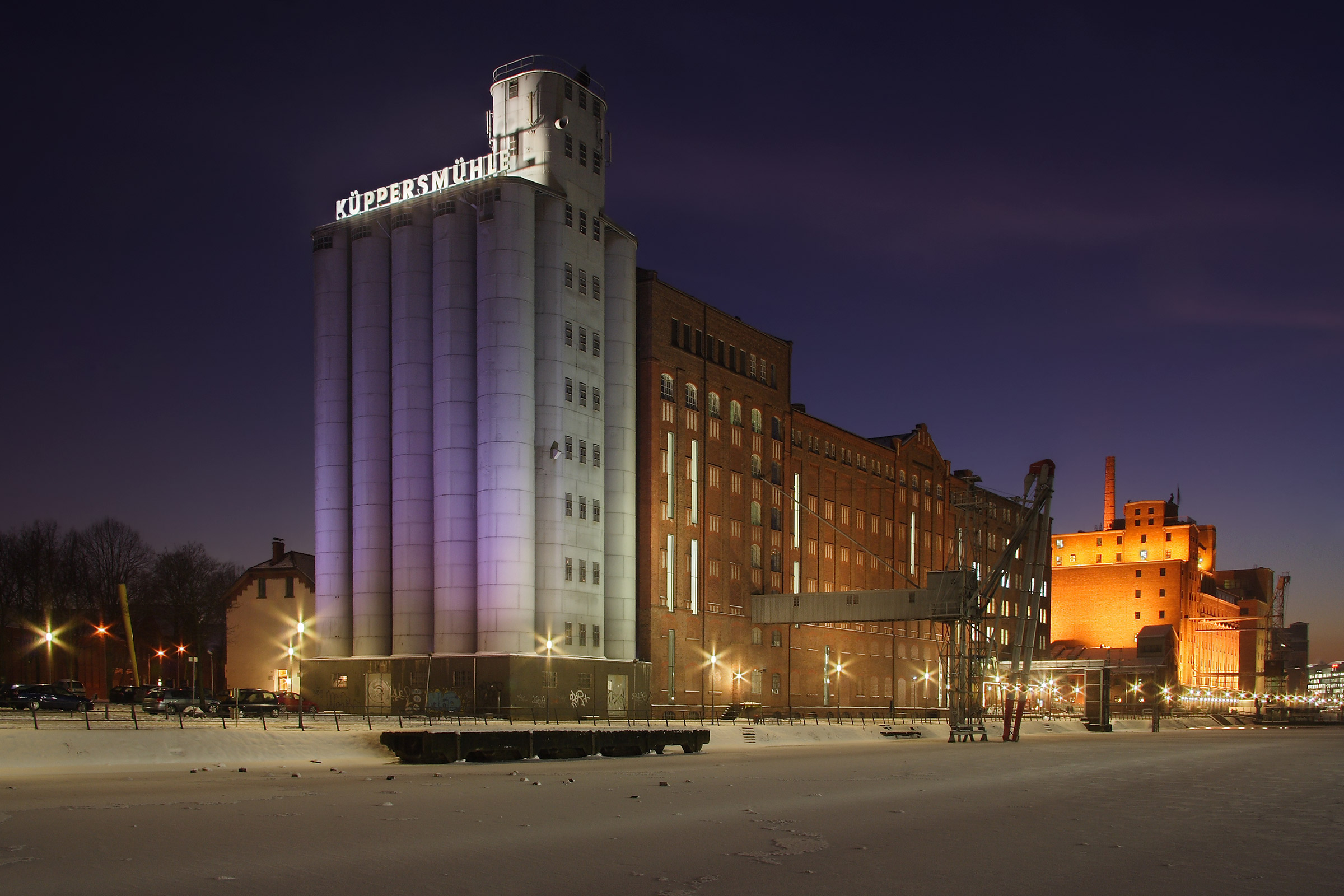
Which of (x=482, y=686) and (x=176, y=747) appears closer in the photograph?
(x=176, y=747)

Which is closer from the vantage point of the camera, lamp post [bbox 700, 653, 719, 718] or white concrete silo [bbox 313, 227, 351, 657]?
white concrete silo [bbox 313, 227, 351, 657]

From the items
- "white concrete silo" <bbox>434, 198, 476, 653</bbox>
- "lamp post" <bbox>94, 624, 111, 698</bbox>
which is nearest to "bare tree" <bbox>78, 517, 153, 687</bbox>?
"lamp post" <bbox>94, 624, 111, 698</bbox>

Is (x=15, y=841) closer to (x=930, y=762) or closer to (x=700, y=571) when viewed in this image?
(x=930, y=762)

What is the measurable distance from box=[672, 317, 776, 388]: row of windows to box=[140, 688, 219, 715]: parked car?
154 ft

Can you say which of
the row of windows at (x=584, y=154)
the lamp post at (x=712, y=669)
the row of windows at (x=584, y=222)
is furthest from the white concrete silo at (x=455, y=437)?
the lamp post at (x=712, y=669)

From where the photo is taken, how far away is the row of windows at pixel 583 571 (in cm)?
8606

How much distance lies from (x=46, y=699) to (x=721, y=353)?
200ft

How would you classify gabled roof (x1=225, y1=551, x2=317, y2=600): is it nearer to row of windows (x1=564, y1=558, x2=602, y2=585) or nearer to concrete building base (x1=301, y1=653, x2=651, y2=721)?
concrete building base (x1=301, y1=653, x2=651, y2=721)

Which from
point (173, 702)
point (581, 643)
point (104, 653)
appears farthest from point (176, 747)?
point (104, 653)

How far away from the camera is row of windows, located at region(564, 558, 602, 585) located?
282 feet

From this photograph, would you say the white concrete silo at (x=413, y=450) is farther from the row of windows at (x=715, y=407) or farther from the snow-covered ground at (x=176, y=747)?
the snow-covered ground at (x=176, y=747)

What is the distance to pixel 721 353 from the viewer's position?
107250mm

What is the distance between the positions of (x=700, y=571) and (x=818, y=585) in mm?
24225

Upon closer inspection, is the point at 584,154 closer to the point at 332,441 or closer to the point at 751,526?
the point at 332,441
